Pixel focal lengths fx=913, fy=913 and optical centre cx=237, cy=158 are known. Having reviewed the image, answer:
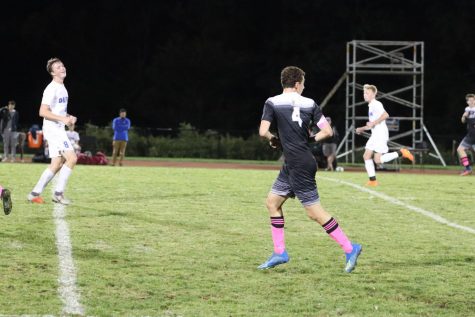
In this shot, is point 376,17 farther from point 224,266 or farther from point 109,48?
point 224,266

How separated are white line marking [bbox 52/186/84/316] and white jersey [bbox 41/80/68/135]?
213 cm

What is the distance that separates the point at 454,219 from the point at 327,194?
13.4 ft

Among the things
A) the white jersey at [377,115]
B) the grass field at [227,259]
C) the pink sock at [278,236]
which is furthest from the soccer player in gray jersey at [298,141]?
the white jersey at [377,115]

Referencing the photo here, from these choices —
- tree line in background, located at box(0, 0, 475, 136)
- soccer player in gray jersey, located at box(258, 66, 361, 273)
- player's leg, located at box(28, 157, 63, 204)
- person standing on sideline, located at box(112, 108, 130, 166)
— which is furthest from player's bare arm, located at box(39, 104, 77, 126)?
tree line in background, located at box(0, 0, 475, 136)

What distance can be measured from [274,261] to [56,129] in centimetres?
568

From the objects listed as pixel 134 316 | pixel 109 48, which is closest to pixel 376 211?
pixel 134 316

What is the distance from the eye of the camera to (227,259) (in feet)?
28.2

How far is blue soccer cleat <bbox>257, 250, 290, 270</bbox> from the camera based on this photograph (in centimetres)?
815

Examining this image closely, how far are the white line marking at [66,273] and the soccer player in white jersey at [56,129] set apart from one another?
6.11 ft

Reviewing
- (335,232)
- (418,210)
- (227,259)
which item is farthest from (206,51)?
(335,232)

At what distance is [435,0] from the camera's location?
56.8 m

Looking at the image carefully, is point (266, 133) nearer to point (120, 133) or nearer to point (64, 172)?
point (64, 172)

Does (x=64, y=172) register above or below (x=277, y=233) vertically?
above

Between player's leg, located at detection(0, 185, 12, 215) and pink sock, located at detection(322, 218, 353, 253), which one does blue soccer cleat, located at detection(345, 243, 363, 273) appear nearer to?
pink sock, located at detection(322, 218, 353, 253)
